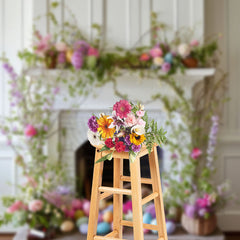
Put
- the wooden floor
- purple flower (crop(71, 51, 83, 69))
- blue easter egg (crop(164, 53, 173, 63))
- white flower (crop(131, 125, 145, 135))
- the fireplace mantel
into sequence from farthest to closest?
the wooden floor < the fireplace mantel < blue easter egg (crop(164, 53, 173, 63)) < purple flower (crop(71, 51, 83, 69)) < white flower (crop(131, 125, 145, 135))

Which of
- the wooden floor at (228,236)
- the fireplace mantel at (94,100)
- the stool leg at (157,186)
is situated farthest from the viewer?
the wooden floor at (228,236)

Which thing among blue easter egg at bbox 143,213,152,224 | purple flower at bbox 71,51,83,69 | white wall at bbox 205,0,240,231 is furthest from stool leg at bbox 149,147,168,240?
white wall at bbox 205,0,240,231

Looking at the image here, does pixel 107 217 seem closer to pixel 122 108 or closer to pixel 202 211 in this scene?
pixel 202 211

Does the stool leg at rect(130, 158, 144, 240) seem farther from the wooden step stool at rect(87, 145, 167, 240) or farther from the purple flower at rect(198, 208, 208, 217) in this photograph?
the purple flower at rect(198, 208, 208, 217)

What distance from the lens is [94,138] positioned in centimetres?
102

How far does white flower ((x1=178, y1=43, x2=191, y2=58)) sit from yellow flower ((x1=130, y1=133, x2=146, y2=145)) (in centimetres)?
209

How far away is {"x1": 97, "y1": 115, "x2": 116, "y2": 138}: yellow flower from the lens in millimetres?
980

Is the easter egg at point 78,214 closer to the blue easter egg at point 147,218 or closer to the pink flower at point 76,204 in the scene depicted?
the pink flower at point 76,204

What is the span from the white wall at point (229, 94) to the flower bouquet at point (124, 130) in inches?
98.8

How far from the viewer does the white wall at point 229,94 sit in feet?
11.0

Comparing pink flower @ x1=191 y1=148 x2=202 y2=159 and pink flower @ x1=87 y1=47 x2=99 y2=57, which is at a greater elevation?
pink flower @ x1=87 y1=47 x2=99 y2=57

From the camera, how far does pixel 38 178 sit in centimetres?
303

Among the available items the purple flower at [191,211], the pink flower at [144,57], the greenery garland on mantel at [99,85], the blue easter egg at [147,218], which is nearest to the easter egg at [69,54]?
the greenery garland on mantel at [99,85]

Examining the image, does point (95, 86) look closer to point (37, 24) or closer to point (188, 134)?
point (37, 24)
